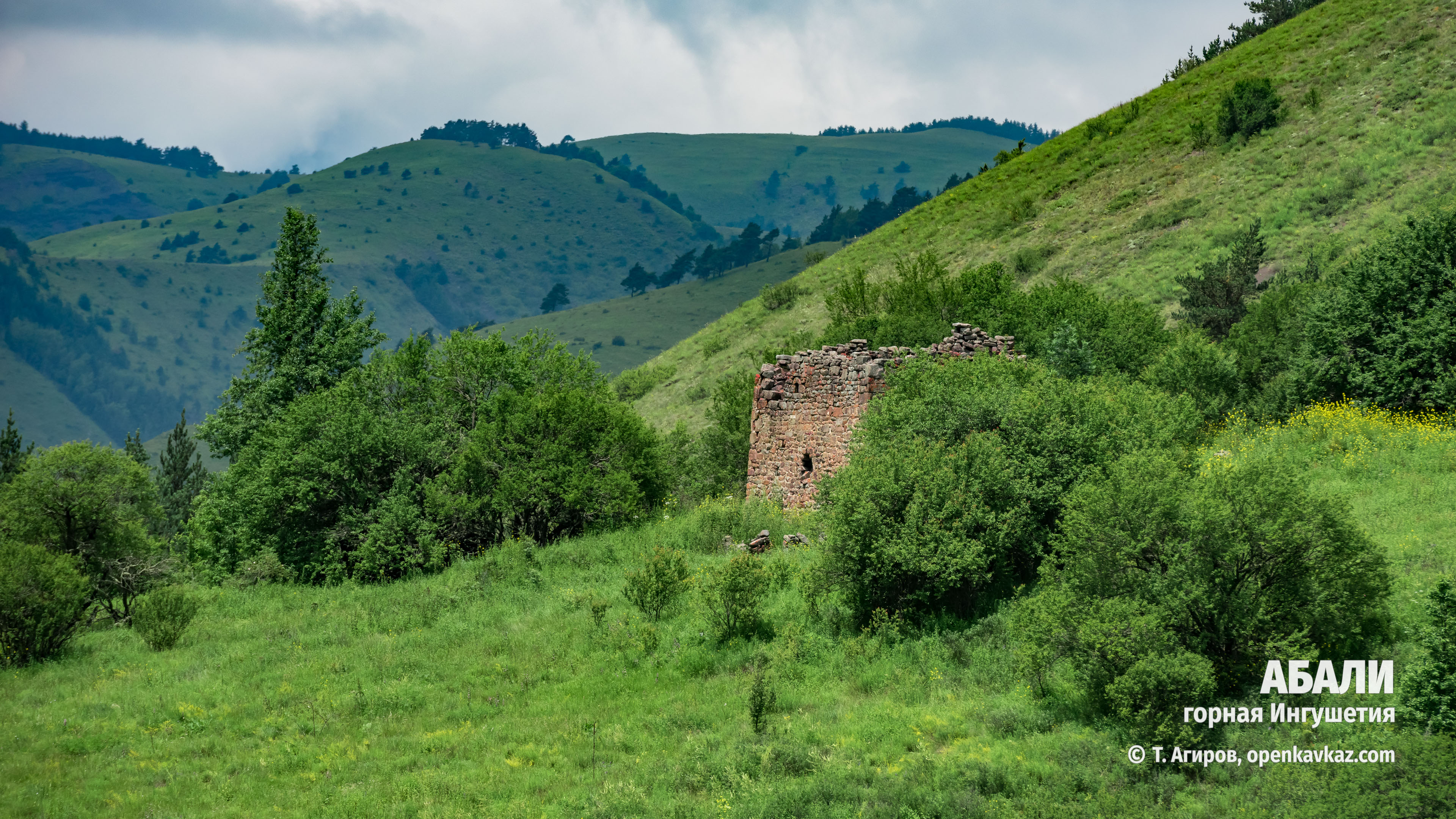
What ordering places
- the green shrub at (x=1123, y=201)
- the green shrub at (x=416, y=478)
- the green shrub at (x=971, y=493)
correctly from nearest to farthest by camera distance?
the green shrub at (x=971, y=493) → the green shrub at (x=416, y=478) → the green shrub at (x=1123, y=201)

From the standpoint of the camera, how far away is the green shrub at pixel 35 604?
1508 cm

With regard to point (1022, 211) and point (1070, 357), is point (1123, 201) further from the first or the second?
point (1070, 357)

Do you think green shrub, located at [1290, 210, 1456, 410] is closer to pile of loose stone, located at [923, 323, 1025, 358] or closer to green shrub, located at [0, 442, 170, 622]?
pile of loose stone, located at [923, 323, 1025, 358]

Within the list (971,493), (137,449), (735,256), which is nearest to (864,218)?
(735,256)

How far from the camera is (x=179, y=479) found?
175 ft

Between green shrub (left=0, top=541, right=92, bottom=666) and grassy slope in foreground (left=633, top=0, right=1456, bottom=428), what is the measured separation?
92.3 feet

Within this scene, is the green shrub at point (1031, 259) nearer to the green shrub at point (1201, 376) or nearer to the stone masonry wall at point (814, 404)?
the green shrub at point (1201, 376)

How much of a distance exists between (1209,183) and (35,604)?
151 ft

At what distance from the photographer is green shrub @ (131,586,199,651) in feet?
52.0

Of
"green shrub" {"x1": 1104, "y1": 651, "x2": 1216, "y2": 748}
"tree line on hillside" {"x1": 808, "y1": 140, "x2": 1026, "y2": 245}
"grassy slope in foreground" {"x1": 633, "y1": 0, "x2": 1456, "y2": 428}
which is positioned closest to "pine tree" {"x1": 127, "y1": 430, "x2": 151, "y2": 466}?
"grassy slope in foreground" {"x1": 633, "y1": 0, "x2": 1456, "y2": 428}

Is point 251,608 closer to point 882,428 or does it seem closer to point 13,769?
Answer: point 13,769

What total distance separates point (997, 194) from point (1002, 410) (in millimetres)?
44619

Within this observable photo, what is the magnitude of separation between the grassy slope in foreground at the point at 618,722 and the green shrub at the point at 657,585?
0.37 m

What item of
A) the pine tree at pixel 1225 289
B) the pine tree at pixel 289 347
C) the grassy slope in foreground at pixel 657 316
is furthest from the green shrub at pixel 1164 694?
the grassy slope in foreground at pixel 657 316
